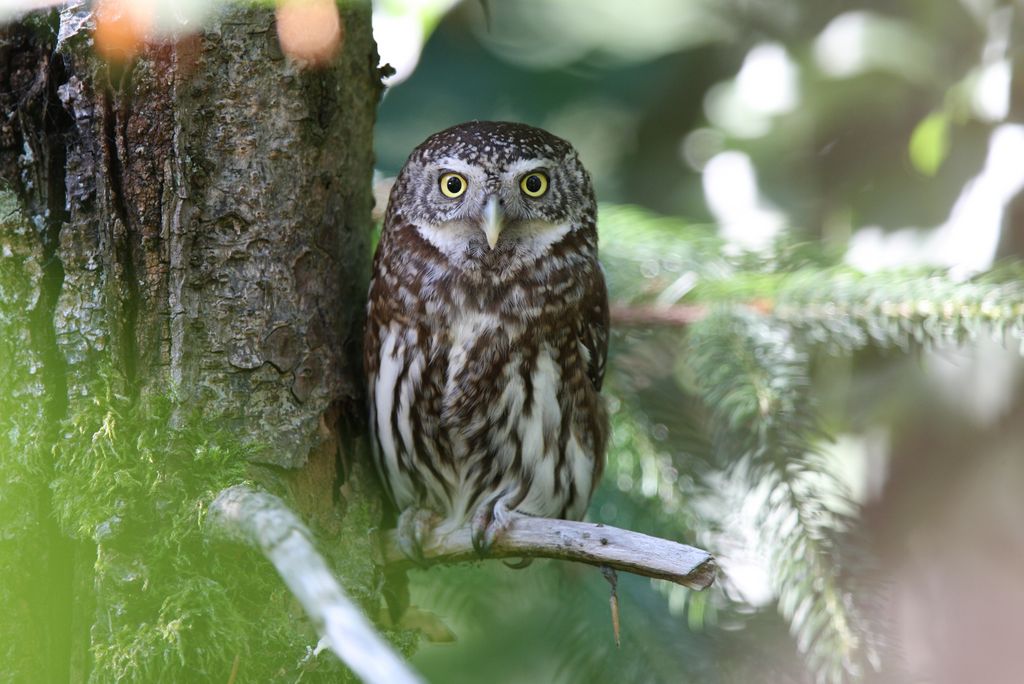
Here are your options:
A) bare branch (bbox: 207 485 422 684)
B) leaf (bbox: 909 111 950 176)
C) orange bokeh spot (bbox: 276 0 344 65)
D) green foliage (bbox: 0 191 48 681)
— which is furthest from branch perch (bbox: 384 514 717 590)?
leaf (bbox: 909 111 950 176)

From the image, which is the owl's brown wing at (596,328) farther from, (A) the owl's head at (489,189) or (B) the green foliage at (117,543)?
(B) the green foliage at (117,543)

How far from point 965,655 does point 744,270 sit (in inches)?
81.8

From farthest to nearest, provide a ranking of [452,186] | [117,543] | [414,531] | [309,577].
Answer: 1. [452,186]
2. [414,531]
3. [117,543]
4. [309,577]

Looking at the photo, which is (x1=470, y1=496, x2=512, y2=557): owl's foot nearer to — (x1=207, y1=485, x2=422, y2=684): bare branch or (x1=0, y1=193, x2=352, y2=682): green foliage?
(x1=0, y1=193, x2=352, y2=682): green foliage

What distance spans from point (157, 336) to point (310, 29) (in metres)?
0.69

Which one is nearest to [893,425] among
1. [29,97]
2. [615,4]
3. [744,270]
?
[744,270]

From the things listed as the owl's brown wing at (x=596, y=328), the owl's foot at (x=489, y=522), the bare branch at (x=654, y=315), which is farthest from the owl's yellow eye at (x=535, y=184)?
the owl's foot at (x=489, y=522)

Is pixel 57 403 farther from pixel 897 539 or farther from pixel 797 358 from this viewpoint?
pixel 897 539

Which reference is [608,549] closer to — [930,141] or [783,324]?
[783,324]

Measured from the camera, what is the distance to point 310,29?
2.08m

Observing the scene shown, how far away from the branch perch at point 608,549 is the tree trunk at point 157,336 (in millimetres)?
351

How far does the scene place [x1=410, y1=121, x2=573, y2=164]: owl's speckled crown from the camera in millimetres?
2461

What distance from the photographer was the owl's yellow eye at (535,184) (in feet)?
8.21

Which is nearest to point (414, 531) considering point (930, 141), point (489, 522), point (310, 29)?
point (489, 522)
